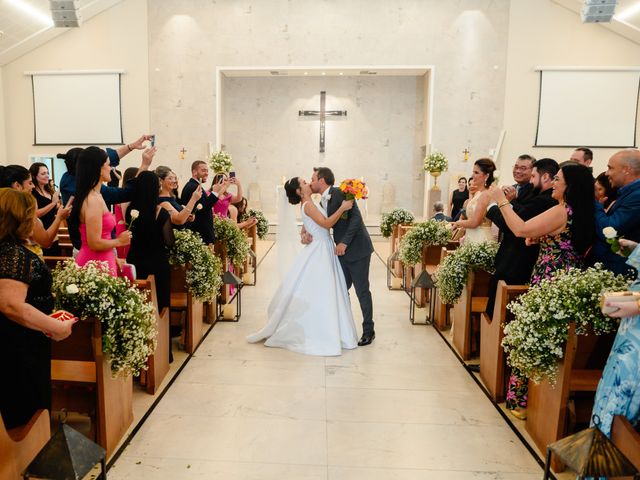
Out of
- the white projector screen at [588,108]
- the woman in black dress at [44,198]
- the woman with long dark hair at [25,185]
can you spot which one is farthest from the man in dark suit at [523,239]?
the white projector screen at [588,108]

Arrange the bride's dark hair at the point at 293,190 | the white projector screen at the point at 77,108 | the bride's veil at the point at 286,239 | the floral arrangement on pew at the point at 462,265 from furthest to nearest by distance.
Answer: the white projector screen at the point at 77,108, the bride's veil at the point at 286,239, the bride's dark hair at the point at 293,190, the floral arrangement on pew at the point at 462,265

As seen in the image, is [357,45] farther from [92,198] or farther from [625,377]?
[625,377]

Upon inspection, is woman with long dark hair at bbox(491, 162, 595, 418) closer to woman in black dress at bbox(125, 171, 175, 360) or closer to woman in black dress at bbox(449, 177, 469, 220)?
woman in black dress at bbox(125, 171, 175, 360)

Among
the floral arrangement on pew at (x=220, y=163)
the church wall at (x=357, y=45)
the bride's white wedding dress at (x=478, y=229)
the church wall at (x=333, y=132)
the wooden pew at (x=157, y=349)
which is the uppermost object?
the church wall at (x=357, y=45)

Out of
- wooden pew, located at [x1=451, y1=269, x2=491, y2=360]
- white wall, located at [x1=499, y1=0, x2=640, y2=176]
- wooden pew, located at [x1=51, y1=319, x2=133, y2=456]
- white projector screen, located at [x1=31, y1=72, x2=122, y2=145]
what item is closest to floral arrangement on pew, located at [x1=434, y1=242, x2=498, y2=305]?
wooden pew, located at [x1=451, y1=269, x2=491, y2=360]

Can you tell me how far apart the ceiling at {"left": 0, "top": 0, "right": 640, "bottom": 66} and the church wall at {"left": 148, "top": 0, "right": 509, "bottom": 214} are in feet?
5.19

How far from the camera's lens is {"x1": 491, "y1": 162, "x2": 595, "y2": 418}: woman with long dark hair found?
3340mm

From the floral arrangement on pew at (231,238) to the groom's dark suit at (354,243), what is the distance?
5.08ft

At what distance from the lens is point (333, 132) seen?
16391 mm

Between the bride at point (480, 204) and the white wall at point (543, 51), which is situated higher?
the white wall at point (543, 51)

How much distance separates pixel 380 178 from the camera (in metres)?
16.4

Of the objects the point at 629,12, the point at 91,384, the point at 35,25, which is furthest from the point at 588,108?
the point at 35,25

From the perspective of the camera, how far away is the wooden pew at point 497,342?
3920 millimetres

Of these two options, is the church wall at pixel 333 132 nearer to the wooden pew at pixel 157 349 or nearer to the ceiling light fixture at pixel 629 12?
the ceiling light fixture at pixel 629 12
